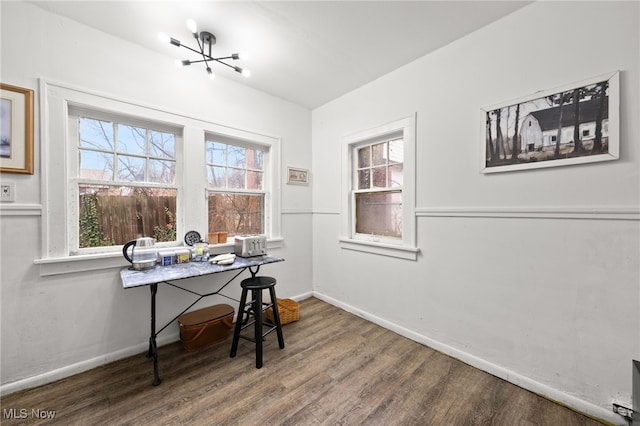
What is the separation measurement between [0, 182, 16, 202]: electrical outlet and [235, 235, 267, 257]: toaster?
1.63 meters

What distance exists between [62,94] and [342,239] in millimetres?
2919

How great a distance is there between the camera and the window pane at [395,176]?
2625 mm

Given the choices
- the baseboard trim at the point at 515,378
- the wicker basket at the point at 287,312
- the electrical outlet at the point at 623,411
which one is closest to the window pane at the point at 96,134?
the wicker basket at the point at 287,312

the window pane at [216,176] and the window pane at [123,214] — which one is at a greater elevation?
the window pane at [216,176]

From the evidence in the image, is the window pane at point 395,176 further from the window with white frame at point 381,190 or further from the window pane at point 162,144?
the window pane at point 162,144

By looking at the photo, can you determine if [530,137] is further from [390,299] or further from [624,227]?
[390,299]

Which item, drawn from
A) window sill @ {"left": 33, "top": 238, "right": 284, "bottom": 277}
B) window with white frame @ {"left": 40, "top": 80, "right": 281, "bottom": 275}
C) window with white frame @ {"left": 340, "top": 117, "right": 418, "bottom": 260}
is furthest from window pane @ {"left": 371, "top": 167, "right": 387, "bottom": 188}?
window sill @ {"left": 33, "top": 238, "right": 284, "bottom": 277}

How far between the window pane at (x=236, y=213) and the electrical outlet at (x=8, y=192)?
1.38 m

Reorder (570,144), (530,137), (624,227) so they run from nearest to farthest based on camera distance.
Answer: (624,227) → (570,144) → (530,137)

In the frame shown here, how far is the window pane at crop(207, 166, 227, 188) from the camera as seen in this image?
2.69m

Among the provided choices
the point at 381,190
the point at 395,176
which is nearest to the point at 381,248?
the point at 381,190

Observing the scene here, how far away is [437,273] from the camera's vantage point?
225cm

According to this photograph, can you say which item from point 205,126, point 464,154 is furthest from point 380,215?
point 205,126

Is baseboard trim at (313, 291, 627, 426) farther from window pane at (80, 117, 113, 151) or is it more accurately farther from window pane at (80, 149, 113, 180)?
window pane at (80, 117, 113, 151)
